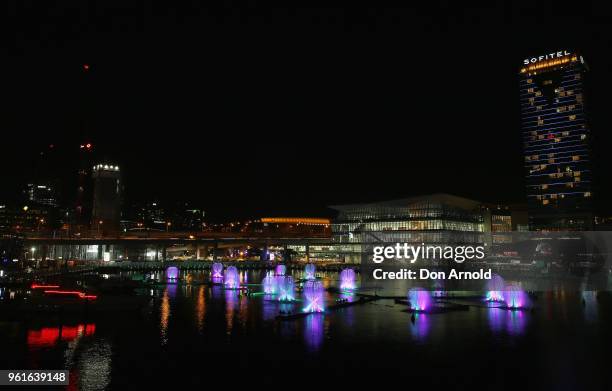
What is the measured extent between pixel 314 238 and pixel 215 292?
7500 centimetres

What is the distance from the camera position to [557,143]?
18312cm

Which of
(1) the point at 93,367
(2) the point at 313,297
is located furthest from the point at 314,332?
(2) the point at 313,297

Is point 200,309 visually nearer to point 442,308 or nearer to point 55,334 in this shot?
point 55,334

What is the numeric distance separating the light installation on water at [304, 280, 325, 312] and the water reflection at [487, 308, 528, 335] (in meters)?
15.6

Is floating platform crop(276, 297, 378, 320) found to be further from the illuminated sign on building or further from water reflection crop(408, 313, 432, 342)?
the illuminated sign on building

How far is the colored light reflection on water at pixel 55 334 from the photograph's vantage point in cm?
3154

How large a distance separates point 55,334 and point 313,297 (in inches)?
1205

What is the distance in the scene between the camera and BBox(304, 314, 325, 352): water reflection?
31.8 metres

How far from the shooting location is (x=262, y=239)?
136375 mm

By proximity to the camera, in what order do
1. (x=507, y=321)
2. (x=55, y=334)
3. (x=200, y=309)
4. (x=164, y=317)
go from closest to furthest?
(x=55, y=334)
(x=507, y=321)
(x=164, y=317)
(x=200, y=309)

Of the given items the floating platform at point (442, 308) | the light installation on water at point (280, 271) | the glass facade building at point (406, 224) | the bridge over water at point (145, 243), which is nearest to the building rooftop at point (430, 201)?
the glass facade building at point (406, 224)

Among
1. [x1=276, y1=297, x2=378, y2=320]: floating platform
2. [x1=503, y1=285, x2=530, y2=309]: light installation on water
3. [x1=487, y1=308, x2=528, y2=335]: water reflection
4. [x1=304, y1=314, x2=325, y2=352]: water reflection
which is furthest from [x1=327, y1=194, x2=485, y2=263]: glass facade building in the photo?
[x1=304, y1=314, x2=325, y2=352]: water reflection

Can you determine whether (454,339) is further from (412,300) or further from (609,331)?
(412,300)

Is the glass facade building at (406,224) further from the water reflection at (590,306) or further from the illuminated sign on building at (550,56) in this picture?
the illuminated sign on building at (550,56)
